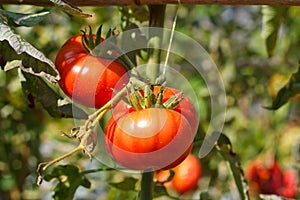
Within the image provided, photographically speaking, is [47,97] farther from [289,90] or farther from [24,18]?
[289,90]

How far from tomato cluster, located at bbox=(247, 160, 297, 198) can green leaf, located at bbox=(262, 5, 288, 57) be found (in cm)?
74

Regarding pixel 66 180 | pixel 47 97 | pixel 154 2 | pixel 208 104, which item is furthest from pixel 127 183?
pixel 208 104

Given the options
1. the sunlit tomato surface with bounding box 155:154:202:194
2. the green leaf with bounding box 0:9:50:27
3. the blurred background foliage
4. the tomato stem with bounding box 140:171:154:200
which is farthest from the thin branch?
the sunlit tomato surface with bounding box 155:154:202:194

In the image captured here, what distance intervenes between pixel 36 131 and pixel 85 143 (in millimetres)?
1257

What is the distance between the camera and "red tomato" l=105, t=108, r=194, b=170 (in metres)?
0.83

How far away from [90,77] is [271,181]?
1.20 meters

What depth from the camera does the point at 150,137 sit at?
2.72 ft

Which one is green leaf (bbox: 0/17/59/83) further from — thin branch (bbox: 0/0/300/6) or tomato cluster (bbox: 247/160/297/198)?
tomato cluster (bbox: 247/160/297/198)

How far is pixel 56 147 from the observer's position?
2.18 m

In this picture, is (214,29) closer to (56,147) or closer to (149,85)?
(56,147)

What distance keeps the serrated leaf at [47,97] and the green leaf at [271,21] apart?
47 cm

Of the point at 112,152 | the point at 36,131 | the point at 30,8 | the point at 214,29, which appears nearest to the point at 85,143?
the point at 112,152

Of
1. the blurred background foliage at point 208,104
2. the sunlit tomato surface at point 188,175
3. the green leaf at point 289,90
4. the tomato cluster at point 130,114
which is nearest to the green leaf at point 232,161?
the green leaf at point 289,90

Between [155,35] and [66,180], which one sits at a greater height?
[155,35]
